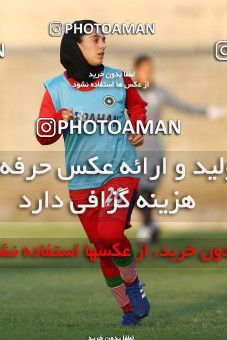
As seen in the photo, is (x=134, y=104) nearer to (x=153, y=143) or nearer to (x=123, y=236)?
(x=123, y=236)

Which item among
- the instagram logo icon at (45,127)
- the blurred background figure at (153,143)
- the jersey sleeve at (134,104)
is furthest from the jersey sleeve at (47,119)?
the blurred background figure at (153,143)

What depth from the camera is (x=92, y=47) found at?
9969 mm

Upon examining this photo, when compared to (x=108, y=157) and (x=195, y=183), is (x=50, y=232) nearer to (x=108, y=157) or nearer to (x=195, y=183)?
(x=195, y=183)

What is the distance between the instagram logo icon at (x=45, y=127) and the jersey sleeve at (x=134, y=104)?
0.55 m

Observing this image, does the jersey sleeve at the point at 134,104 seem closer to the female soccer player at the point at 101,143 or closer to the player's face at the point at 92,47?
the female soccer player at the point at 101,143

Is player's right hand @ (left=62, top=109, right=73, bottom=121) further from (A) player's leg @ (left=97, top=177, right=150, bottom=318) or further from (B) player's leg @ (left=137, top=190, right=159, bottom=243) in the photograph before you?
(B) player's leg @ (left=137, top=190, right=159, bottom=243)

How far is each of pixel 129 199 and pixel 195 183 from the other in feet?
47.6

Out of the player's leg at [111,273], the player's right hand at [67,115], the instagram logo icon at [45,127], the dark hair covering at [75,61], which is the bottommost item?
the player's leg at [111,273]

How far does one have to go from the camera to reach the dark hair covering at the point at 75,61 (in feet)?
32.4

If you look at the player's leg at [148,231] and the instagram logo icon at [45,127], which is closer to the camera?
the instagram logo icon at [45,127]

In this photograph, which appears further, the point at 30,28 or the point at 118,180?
the point at 30,28

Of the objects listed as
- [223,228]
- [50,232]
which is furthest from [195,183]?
[50,232]

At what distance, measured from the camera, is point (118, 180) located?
9617 millimetres

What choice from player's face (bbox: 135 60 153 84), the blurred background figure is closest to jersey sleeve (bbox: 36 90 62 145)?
player's face (bbox: 135 60 153 84)
